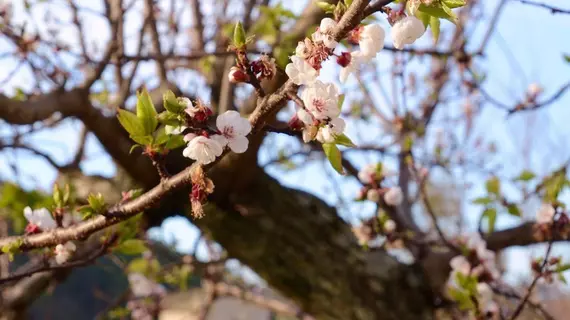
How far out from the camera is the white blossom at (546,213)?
61.3 inches

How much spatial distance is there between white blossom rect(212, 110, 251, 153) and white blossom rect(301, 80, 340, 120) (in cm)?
9

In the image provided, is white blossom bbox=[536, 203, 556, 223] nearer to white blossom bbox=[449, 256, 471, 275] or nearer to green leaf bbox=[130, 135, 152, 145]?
white blossom bbox=[449, 256, 471, 275]

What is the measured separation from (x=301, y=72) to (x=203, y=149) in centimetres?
16

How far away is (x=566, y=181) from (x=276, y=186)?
99cm

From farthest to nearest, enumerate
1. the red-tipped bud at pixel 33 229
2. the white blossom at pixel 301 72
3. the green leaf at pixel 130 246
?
the green leaf at pixel 130 246 → the red-tipped bud at pixel 33 229 → the white blossom at pixel 301 72

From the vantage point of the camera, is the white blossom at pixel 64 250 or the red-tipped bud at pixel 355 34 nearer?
the red-tipped bud at pixel 355 34

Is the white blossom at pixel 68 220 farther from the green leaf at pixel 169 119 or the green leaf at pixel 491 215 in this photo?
the green leaf at pixel 491 215

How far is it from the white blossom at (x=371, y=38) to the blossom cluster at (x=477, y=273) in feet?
2.98

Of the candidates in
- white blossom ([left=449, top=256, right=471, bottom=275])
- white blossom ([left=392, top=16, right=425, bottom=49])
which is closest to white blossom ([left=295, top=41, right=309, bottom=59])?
white blossom ([left=392, top=16, right=425, bottom=49])

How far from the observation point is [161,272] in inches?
109

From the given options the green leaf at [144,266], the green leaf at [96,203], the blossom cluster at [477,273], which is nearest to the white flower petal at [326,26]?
the green leaf at [96,203]

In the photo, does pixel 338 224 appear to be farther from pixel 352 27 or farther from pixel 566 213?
pixel 352 27

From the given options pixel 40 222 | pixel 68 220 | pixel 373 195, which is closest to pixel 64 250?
pixel 40 222

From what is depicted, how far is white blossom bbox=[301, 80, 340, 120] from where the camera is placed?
25.9 inches
